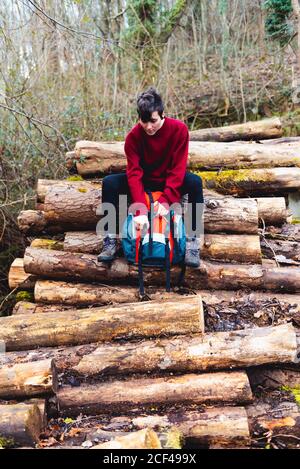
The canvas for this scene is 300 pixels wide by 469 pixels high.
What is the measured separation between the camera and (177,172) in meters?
4.32

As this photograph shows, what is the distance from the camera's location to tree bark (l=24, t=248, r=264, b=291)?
14.5 feet

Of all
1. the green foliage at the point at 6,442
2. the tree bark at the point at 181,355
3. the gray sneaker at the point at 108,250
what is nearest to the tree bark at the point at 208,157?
the gray sneaker at the point at 108,250

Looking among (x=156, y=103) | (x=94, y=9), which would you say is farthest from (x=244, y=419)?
Result: (x=94, y=9)

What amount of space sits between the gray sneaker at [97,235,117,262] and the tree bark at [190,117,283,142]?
3238mm

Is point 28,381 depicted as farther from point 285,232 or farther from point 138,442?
point 285,232

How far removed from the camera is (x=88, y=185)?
5387 mm

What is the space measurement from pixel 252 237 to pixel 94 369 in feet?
6.98

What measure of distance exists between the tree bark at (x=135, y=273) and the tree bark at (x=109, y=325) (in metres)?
0.58

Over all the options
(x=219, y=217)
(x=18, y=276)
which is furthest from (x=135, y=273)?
(x=18, y=276)

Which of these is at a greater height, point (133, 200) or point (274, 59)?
point (274, 59)

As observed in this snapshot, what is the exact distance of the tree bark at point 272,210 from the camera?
5.36m

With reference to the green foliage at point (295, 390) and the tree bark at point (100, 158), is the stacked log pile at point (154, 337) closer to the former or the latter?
the green foliage at point (295, 390)

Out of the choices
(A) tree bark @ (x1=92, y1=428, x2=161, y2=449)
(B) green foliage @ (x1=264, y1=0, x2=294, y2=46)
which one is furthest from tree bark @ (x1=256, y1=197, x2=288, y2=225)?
(B) green foliage @ (x1=264, y1=0, x2=294, y2=46)

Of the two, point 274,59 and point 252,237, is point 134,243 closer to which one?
point 252,237
